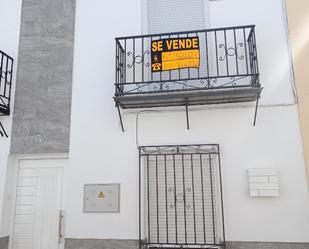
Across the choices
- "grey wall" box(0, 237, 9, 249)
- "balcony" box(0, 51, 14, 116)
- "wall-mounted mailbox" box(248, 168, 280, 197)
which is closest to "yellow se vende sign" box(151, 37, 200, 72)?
"wall-mounted mailbox" box(248, 168, 280, 197)

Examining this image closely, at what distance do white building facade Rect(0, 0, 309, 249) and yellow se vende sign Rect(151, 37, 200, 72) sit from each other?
0.62 metres

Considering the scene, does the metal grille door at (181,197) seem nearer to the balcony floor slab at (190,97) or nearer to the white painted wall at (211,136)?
the white painted wall at (211,136)

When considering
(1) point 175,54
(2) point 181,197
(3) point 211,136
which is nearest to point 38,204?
(2) point 181,197

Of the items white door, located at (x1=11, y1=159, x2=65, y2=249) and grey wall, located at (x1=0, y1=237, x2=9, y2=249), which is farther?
white door, located at (x1=11, y1=159, x2=65, y2=249)

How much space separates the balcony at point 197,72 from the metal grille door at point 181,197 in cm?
72

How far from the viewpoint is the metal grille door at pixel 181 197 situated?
3.99 meters

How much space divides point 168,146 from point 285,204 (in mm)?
1692

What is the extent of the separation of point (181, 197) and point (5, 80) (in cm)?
333

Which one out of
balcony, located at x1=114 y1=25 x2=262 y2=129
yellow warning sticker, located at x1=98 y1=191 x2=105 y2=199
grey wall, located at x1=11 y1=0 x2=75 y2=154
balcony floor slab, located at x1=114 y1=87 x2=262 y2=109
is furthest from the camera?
grey wall, located at x1=11 y1=0 x2=75 y2=154

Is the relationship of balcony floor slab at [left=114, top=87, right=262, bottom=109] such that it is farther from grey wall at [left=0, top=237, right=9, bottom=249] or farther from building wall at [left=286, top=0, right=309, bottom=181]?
grey wall at [left=0, top=237, right=9, bottom=249]

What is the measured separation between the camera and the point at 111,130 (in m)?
4.39

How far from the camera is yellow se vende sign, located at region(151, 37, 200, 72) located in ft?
13.3

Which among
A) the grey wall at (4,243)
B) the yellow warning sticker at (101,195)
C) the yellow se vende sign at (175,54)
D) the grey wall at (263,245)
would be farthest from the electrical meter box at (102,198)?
the yellow se vende sign at (175,54)

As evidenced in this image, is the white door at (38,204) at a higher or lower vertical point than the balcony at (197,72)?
lower
